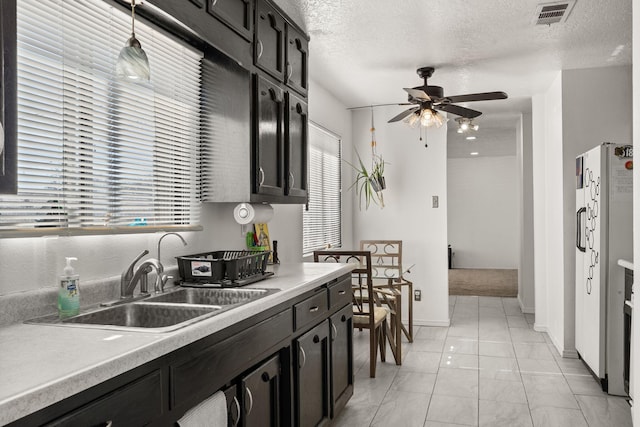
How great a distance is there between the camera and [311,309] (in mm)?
2590

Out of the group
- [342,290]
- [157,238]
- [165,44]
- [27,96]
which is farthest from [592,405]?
[27,96]

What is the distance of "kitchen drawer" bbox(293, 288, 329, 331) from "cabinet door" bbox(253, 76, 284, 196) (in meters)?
0.64

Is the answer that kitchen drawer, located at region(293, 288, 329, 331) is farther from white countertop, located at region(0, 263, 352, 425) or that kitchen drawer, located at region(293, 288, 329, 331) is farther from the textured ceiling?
the textured ceiling

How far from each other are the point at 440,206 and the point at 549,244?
47.3 inches

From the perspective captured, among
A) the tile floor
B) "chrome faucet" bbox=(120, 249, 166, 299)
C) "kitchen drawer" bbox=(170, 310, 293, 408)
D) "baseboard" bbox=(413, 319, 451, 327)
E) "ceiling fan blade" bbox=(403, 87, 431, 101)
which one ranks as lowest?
the tile floor

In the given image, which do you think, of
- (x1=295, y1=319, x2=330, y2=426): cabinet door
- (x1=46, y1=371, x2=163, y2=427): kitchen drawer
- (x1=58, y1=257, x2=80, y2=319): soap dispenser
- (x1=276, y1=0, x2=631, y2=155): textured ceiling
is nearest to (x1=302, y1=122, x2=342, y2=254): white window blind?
(x1=276, y1=0, x2=631, y2=155): textured ceiling

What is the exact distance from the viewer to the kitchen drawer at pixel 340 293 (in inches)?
116

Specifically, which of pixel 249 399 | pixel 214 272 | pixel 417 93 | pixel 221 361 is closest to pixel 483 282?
pixel 417 93

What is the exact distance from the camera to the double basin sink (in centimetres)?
174

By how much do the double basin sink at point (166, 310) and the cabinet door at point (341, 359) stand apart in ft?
2.63

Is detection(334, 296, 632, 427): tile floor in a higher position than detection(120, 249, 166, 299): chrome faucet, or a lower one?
lower

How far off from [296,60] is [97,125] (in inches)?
59.5

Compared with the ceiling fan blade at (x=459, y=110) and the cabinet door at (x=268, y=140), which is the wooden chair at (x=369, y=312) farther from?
the ceiling fan blade at (x=459, y=110)

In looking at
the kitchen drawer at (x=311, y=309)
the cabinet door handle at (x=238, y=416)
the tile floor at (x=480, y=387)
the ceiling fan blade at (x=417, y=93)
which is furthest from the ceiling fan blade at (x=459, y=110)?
the cabinet door handle at (x=238, y=416)
